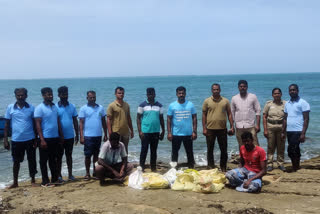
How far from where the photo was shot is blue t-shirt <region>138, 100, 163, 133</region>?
6527 mm

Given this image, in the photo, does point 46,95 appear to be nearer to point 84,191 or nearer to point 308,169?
point 84,191

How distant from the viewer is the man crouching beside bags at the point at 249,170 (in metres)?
5.37

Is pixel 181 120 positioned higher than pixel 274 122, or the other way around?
pixel 181 120

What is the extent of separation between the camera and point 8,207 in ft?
16.2

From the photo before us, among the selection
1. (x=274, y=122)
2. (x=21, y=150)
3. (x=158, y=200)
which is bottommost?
(x=158, y=200)

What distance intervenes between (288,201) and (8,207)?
4.51 meters

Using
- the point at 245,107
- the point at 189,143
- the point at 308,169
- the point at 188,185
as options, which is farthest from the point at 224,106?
the point at 308,169

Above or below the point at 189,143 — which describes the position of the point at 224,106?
above

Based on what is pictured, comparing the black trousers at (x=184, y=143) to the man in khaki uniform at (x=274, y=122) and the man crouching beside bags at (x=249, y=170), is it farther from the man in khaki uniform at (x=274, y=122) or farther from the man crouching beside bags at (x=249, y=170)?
the man in khaki uniform at (x=274, y=122)

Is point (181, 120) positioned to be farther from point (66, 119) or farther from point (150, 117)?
point (66, 119)

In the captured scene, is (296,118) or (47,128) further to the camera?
(296,118)

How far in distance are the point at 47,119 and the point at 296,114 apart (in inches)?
200

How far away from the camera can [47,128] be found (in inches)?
229

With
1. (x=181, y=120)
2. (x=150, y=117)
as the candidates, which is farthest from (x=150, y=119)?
(x=181, y=120)
